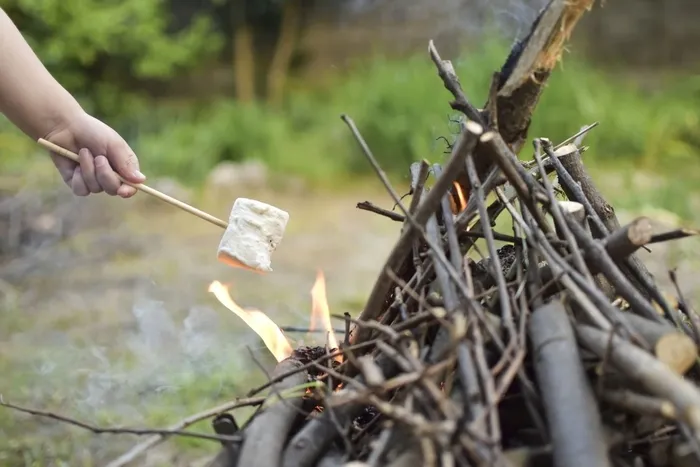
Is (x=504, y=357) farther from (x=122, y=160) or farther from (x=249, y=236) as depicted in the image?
(x=122, y=160)

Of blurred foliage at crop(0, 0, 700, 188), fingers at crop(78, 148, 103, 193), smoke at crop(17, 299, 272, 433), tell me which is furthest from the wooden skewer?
blurred foliage at crop(0, 0, 700, 188)

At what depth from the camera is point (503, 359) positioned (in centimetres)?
73

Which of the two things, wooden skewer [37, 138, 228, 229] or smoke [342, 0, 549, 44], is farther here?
smoke [342, 0, 549, 44]

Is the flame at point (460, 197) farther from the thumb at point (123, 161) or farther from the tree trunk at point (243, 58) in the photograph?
the tree trunk at point (243, 58)

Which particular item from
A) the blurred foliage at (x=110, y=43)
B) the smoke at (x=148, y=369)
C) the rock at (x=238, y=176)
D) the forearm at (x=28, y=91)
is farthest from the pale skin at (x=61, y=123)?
the blurred foliage at (x=110, y=43)

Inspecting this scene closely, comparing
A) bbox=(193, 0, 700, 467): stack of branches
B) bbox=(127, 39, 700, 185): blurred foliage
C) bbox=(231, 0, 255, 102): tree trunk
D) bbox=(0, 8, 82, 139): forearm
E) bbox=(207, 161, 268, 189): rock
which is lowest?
bbox=(193, 0, 700, 467): stack of branches

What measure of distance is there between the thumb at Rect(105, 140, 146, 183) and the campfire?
0.43m

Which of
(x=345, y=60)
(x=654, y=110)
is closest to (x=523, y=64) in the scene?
(x=654, y=110)

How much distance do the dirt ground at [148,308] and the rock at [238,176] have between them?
89 mm

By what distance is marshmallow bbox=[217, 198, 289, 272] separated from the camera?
1.12 m

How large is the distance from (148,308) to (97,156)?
1.30 meters

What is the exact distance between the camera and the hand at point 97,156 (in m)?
1.24

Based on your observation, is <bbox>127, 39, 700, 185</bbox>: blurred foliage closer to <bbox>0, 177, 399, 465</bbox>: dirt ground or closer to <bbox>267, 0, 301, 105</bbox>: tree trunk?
<bbox>0, 177, 399, 465</bbox>: dirt ground

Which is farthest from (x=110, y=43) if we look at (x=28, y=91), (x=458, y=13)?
(x=28, y=91)
